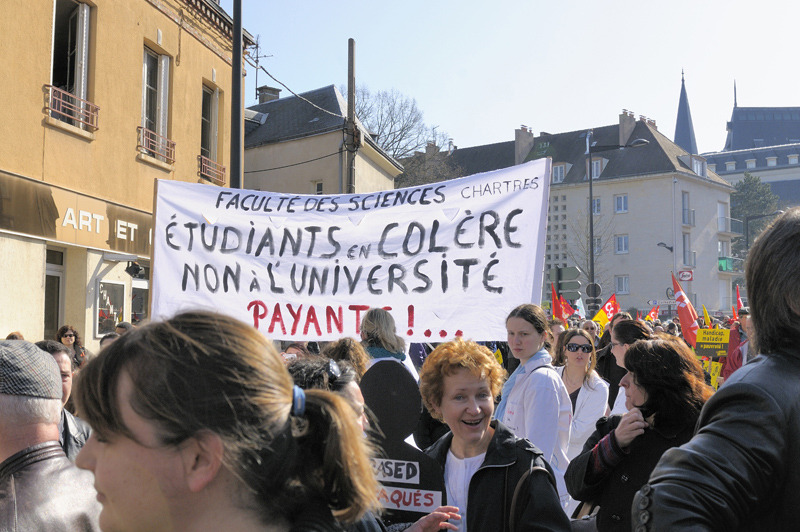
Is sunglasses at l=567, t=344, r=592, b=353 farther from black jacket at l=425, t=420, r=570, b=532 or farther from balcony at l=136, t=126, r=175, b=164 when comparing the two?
balcony at l=136, t=126, r=175, b=164

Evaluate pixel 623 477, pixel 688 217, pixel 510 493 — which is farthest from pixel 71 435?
pixel 688 217

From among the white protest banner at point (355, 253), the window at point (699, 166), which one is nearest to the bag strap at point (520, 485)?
the white protest banner at point (355, 253)

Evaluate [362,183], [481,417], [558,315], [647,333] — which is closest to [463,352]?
[481,417]

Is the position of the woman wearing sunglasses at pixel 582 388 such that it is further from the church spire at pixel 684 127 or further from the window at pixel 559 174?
the church spire at pixel 684 127

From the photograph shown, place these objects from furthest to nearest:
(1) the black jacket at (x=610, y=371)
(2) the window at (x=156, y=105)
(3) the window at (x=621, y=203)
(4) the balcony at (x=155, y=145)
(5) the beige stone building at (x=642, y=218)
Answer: (3) the window at (x=621, y=203)
(5) the beige stone building at (x=642, y=218)
(2) the window at (x=156, y=105)
(4) the balcony at (x=155, y=145)
(1) the black jacket at (x=610, y=371)

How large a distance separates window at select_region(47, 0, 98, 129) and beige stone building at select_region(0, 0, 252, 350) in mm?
20

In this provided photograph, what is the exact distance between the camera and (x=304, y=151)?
27.1 m

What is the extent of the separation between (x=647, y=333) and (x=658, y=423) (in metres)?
2.17

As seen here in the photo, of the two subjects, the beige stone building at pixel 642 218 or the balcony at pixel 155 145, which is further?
the beige stone building at pixel 642 218

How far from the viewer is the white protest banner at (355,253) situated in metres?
6.39

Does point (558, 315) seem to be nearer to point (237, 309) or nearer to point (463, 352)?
point (237, 309)

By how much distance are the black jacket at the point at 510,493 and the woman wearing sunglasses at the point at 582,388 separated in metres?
2.53

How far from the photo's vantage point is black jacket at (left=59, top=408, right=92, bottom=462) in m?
3.91

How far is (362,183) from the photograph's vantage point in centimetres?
2777
